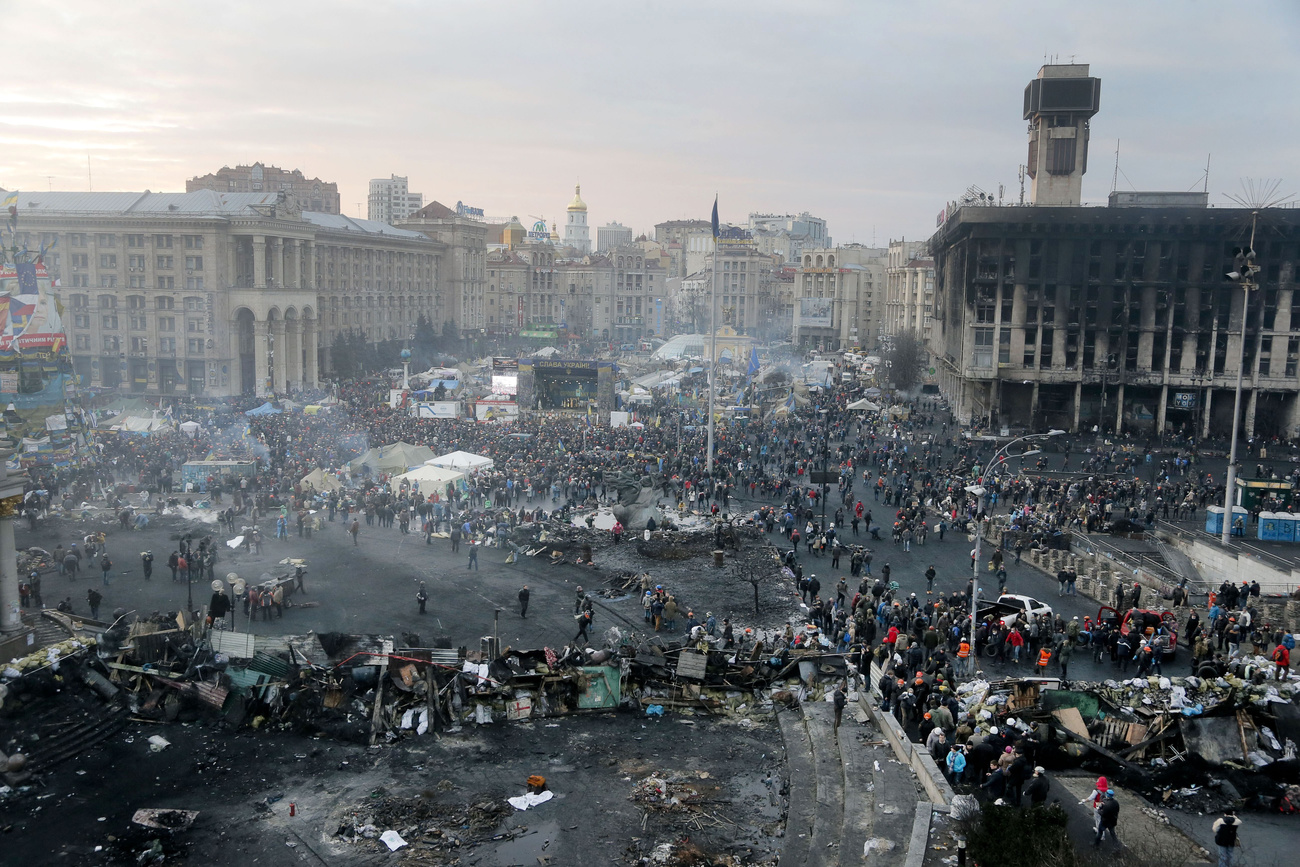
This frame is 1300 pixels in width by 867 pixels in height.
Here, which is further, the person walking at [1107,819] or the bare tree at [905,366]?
the bare tree at [905,366]

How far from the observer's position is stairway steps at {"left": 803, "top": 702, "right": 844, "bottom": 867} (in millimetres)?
14672

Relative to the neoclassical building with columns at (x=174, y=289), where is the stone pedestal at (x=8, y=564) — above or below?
below

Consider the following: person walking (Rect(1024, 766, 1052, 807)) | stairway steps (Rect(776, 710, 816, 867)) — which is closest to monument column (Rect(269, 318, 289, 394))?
stairway steps (Rect(776, 710, 816, 867))

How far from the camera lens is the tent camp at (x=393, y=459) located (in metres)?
40.2

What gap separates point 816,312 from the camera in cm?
12469

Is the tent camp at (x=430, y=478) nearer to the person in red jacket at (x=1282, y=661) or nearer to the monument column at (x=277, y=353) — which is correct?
the person in red jacket at (x=1282, y=661)

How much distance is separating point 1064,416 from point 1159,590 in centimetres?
3523

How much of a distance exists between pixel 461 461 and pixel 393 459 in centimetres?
293

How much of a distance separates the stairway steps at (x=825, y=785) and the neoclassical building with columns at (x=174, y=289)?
58.1 metres

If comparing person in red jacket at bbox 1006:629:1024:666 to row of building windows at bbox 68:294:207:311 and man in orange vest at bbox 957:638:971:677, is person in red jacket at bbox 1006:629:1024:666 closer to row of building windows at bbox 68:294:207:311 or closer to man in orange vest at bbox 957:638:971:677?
man in orange vest at bbox 957:638:971:677

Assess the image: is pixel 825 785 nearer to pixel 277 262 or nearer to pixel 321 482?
pixel 321 482

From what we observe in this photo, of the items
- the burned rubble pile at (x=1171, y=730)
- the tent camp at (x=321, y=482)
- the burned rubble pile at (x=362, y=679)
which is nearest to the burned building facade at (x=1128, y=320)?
the tent camp at (x=321, y=482)

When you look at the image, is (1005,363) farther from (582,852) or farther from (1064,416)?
(582,852)

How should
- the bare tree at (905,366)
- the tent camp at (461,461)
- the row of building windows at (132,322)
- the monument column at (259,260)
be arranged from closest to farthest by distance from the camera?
the tent camp at (461,461)
the row of building windows at (132,322)
the monument column at (259,260)
the bare tree at (905,366)
